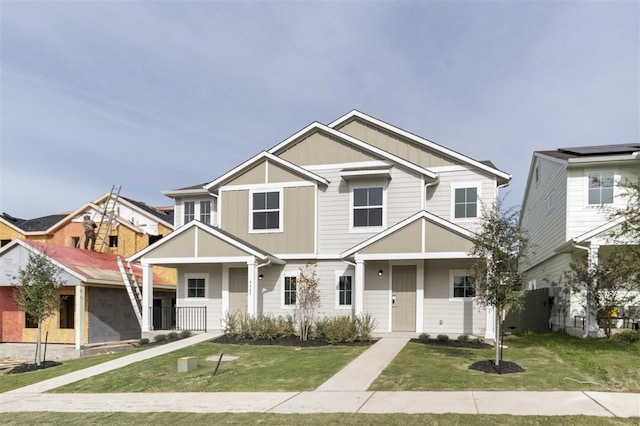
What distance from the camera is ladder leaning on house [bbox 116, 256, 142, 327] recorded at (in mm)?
20125

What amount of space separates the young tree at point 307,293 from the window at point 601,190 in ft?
33.1

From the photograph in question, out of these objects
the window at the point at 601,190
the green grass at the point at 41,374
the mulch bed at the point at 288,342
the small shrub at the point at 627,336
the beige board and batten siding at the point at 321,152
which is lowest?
the green grass at the point at 41,374

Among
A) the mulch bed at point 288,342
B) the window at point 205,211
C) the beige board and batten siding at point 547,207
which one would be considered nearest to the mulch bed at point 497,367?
the mulch bed at point 288,342

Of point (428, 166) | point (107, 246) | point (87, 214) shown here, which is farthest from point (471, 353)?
point (87, 214)

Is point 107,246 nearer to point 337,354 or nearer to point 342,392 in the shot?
point 337,354

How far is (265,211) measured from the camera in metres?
18.3

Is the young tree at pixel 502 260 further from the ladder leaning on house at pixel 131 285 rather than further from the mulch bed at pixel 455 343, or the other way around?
the ladder leaning on house at pixel 131 285

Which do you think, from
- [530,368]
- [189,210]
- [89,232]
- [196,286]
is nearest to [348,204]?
[196,286]

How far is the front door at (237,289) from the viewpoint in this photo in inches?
724

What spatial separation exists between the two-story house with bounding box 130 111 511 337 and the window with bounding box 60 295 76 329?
197 inches

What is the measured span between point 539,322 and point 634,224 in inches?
390

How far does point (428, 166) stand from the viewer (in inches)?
701

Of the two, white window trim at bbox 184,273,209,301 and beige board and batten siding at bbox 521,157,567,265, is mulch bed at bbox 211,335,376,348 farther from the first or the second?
beige board and batten siding at bbox 521,157,567,265

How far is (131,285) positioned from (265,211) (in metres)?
7.55
